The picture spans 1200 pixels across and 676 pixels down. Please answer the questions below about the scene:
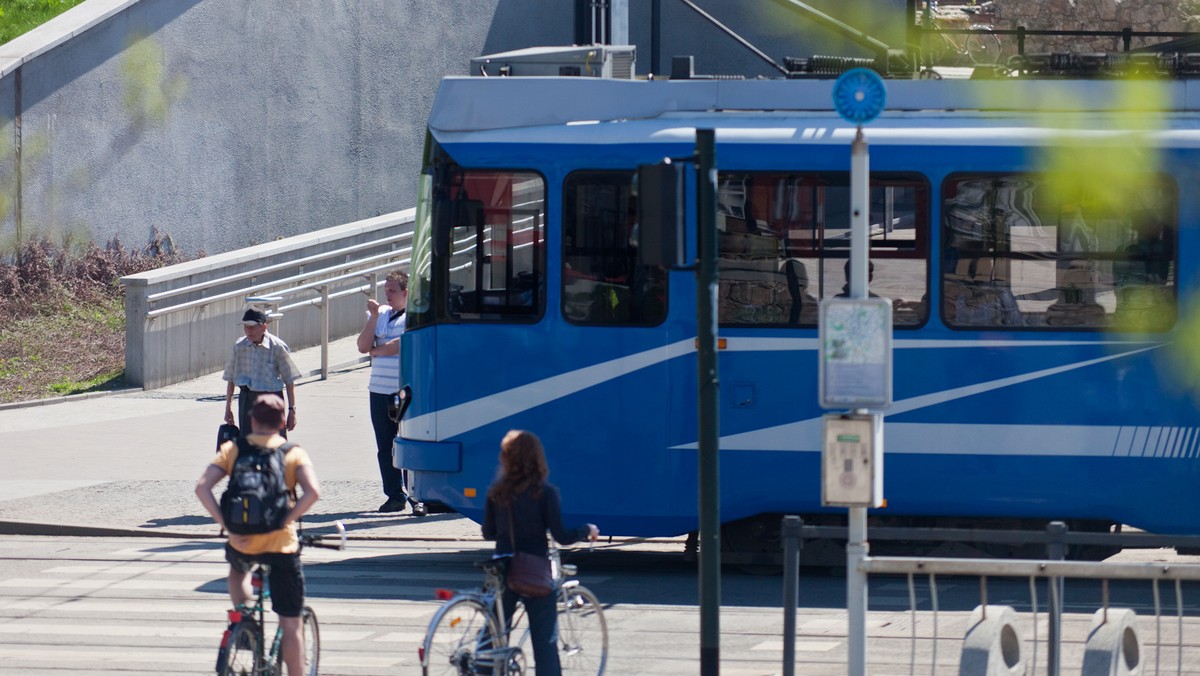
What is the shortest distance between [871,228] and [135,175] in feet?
48.6

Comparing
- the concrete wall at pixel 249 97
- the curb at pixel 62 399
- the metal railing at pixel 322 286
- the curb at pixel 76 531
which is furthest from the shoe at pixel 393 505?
the concrete wall at pixel 249 97

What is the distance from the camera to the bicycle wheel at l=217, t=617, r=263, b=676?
722 centimetres

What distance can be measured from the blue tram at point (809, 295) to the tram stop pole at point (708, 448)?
3186mm

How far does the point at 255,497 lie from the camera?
7234 mm

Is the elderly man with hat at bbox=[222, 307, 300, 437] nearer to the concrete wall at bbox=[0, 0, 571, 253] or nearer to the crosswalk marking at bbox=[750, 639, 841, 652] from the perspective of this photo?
the crosswalk marking at bbox=[750, 639, 841, 652]

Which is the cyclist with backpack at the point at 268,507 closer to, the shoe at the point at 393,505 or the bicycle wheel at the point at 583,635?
the bicycle wheel at the point at 583,635

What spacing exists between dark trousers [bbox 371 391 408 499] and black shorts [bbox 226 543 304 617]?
6128 millimetres

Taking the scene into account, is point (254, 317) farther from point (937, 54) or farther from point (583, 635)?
point (937, 54)

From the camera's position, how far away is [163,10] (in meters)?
23.3

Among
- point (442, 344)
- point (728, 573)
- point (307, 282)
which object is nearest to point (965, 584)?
point (728, 573)

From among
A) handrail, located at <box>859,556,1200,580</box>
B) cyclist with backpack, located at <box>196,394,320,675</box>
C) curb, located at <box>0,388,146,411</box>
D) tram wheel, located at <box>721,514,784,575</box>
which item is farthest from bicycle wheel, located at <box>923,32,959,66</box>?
curb, located at <box>0,388,146,411</box>

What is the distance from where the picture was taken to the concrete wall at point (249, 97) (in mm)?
22219

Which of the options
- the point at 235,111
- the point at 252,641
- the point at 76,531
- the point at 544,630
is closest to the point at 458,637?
the point at 544,630

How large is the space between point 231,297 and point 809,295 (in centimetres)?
1137
